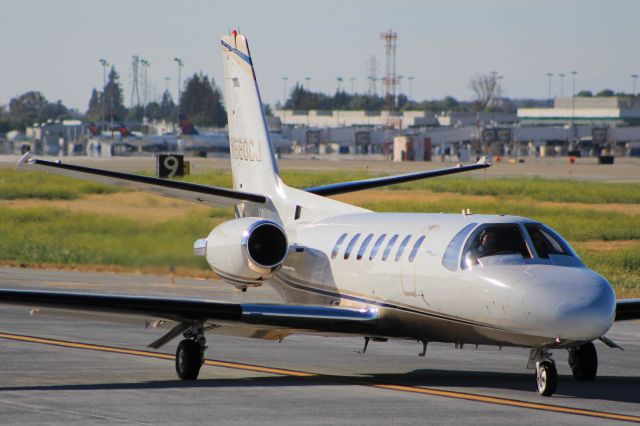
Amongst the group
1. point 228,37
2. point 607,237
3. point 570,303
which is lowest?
point 607,237

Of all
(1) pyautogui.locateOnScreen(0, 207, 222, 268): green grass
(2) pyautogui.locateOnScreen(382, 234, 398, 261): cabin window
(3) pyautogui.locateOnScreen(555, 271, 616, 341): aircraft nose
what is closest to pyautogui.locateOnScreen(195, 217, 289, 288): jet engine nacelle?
(2) pyautogui.locateOnScreen(382, 234, 398, 261): cabin window

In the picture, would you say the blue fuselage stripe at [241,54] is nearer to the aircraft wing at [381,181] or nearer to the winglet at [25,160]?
the aircraft wing at [381,181]

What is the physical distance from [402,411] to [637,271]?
2529cm

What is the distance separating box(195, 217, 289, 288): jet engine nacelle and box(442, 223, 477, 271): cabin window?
10.8 ft

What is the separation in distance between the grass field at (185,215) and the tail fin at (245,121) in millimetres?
5615

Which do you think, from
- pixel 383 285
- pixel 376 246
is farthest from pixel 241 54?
pixel 383 285

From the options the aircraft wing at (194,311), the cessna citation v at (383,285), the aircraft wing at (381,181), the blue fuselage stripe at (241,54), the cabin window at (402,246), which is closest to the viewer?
the cessna citation v at (383,285)

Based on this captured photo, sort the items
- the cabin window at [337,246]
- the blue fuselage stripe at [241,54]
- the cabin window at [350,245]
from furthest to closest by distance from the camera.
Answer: the blue fuselage stripe at [241,54] < the cabin window at [337,246] < the cabin window at [350,245]

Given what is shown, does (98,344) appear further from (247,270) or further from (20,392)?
(20,392)

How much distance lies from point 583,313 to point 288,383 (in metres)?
4.45

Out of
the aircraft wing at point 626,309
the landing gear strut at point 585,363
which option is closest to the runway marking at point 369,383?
the landing gear strut at point 585,363

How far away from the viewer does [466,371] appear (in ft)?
66.7

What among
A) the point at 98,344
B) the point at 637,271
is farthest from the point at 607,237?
the point at 98,344

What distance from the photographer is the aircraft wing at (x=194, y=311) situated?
55.6 feet
